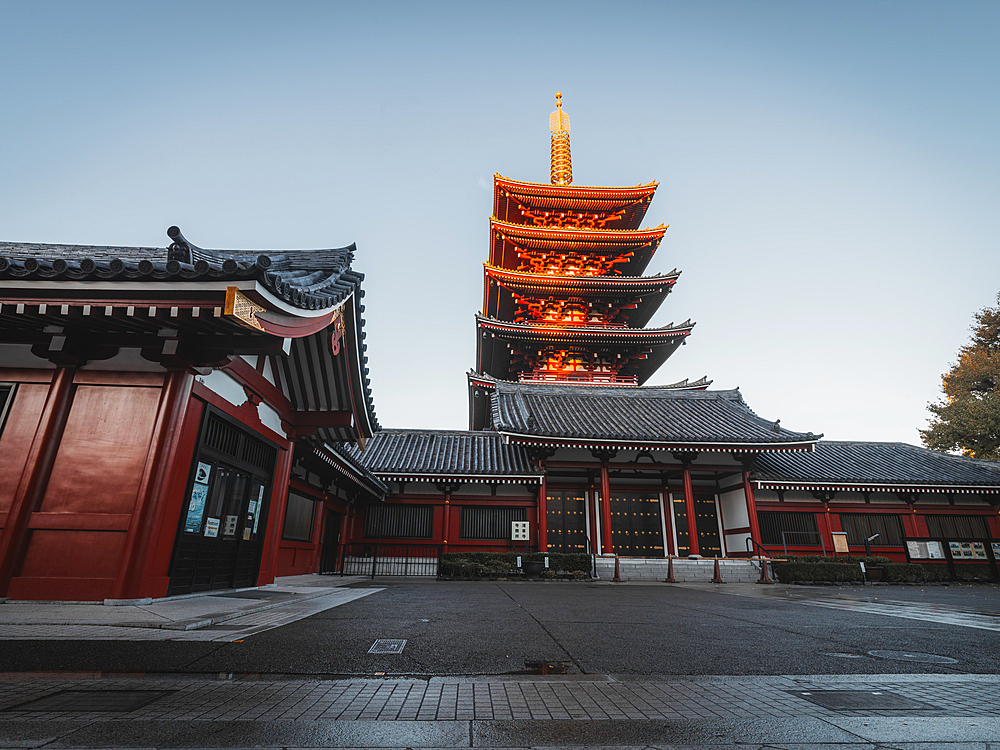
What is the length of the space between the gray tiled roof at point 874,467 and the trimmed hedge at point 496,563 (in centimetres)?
826

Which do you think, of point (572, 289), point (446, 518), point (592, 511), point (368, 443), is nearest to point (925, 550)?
point (592, 511)

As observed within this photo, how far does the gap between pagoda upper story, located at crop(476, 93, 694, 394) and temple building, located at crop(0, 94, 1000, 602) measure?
0.16m

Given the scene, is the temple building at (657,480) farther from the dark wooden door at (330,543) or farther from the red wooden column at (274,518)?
the red wooden column at (274,518)

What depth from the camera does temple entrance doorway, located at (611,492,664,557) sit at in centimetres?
2042

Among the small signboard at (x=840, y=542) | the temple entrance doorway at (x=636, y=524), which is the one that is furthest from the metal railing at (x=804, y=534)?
the temple entrance doorway at (x=636, y=524)

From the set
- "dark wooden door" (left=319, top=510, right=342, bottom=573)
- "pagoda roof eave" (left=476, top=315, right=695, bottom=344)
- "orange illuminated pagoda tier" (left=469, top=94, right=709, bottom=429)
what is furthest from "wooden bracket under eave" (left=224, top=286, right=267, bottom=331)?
"pagoda roof eave" (left=476, top=315, right=695, bottom=344)

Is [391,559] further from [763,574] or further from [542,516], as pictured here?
[763,574]

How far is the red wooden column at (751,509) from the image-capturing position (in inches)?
718

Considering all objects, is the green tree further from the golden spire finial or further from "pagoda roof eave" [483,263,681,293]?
the golden spire finial

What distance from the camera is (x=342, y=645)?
159 inches

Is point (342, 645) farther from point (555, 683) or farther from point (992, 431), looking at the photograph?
point (992, 431)

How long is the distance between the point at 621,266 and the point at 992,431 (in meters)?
21.9

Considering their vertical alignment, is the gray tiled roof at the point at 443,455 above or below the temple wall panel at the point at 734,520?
above

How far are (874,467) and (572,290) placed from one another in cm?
1606
